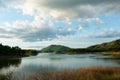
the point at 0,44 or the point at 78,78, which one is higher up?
the point at 0,44

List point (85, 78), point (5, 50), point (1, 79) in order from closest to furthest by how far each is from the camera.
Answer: point (1, 79) → point (85, 78) → point (5, 50)

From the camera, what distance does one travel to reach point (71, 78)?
65.4 ft

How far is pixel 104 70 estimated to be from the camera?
2688 cm

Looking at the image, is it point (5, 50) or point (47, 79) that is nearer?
point (47, 79)

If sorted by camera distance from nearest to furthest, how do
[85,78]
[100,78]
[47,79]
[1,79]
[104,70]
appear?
[1,79] < [47,79] < [85,78] < [100,78] < [104,70]

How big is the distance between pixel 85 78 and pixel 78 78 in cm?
67

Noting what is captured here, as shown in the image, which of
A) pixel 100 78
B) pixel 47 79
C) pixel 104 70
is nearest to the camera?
pixel 47 79

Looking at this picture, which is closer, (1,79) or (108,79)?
(1,79)

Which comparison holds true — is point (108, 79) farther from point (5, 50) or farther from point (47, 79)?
point (5, 50)

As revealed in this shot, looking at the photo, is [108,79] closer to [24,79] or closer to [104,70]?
[104,70]

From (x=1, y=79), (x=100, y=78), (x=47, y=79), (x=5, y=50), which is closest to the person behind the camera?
(x=1, y=79)

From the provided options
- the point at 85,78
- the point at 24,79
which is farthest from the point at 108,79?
the point at 24,79

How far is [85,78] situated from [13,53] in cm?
10755

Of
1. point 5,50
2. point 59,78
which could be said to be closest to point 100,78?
point 59,78
